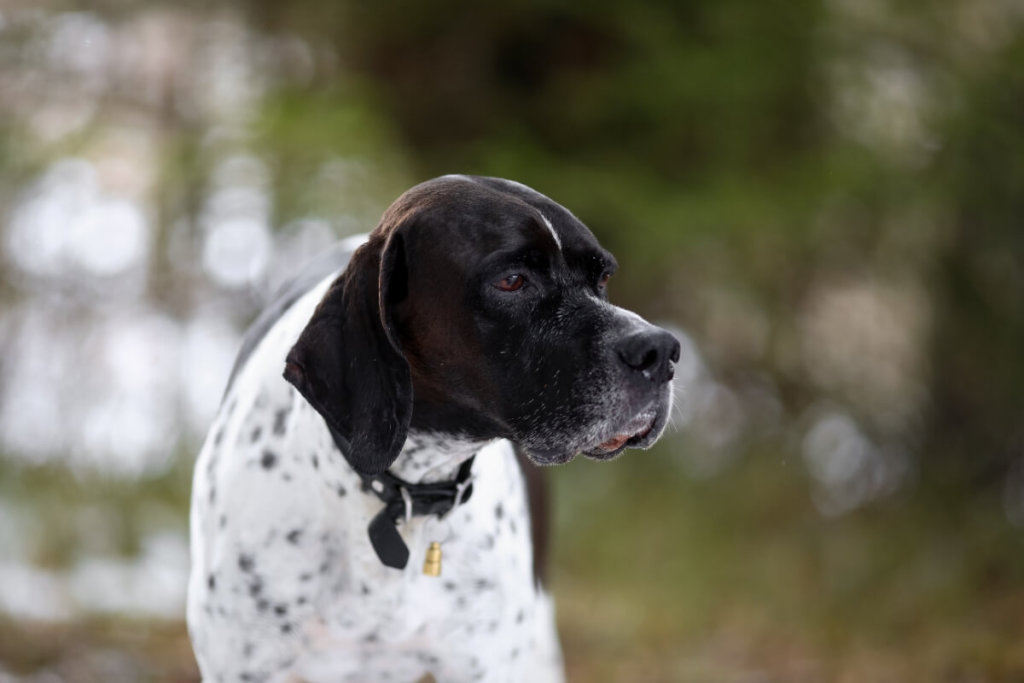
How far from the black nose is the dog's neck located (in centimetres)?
39

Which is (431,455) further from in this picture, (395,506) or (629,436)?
(629,436)

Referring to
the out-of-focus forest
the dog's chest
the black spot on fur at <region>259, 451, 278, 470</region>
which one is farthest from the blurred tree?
the black spot on fur at <region>259, 451, 278, 470</region>

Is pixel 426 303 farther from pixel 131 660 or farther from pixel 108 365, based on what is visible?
pixel 108 365

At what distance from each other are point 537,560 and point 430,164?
5031 millimetres

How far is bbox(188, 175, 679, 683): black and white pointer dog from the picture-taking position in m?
2.36

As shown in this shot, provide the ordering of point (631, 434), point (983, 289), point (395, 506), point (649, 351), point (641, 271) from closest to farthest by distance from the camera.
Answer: point (649, 351) < point (631, 434) < point (395, 506) < point (983, 289) < point (641, 271)

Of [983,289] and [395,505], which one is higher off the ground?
[983,289]

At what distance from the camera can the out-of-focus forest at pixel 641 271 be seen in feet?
17.5

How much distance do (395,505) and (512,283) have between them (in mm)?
551

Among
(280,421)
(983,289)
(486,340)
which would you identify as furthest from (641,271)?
(486,340)

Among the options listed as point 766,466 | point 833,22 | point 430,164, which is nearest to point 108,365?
point 430,164

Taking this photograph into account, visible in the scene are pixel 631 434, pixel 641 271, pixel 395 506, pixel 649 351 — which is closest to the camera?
pixel 649 351

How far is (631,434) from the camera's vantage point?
2.41m

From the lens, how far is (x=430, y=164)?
770 cm
